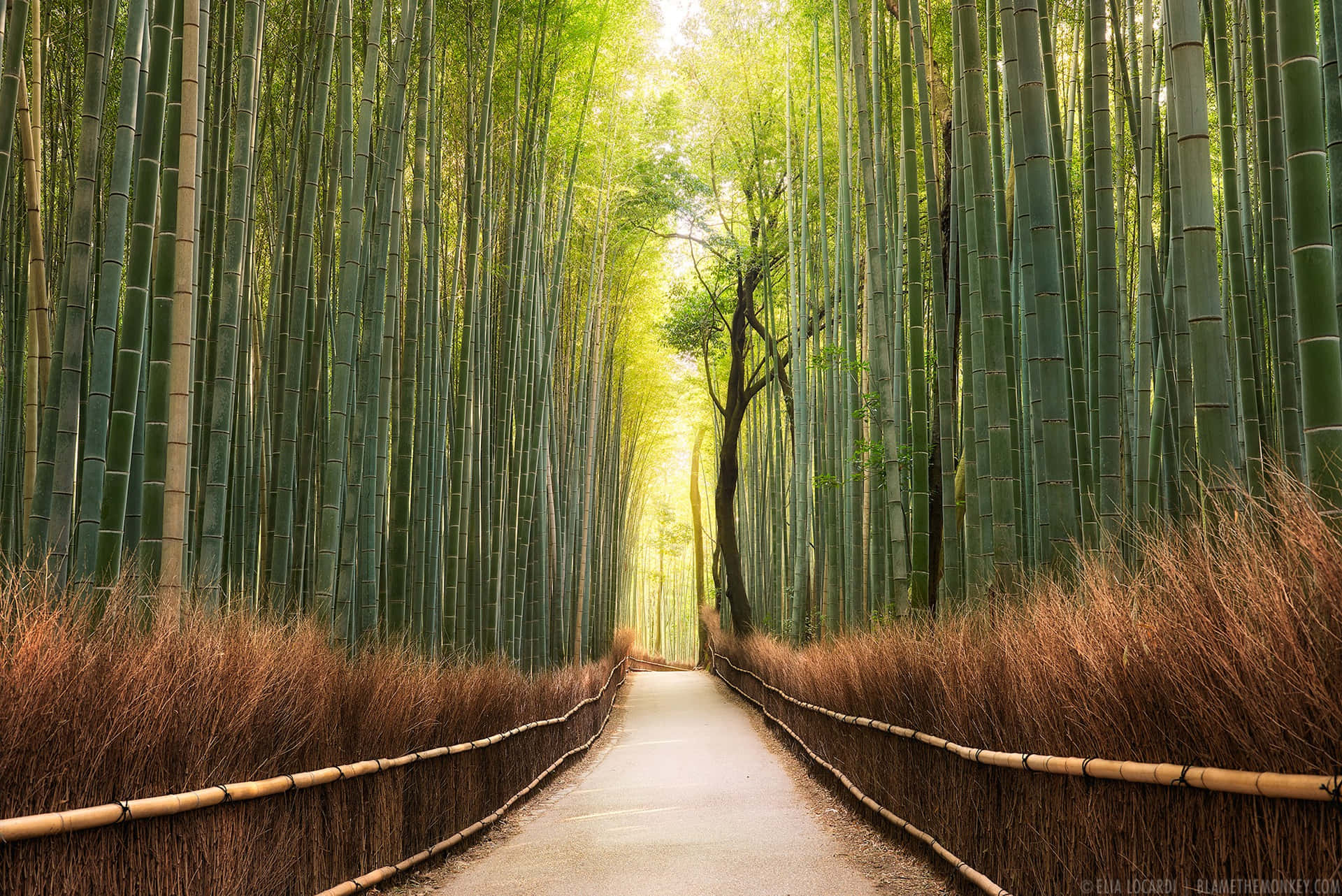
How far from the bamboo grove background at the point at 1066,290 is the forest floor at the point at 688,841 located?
1.07 meters

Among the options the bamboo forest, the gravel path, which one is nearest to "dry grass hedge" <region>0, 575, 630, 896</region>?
the bamboo forest

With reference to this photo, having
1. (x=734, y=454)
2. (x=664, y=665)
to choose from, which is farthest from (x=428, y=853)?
(x=664, y=665)

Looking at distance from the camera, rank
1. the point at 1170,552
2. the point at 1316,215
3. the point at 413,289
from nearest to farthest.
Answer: the point at 1170,552 → the point at 1316,215 → the point at 413,289

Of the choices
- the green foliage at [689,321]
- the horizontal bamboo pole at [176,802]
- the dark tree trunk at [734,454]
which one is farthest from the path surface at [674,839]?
the green foliage at [689,321]

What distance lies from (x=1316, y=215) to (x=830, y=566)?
6017 millimetres

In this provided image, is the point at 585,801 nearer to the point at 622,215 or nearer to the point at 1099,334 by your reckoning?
the point at 1099,334

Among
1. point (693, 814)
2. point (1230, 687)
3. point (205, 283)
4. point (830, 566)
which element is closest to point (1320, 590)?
point (1230, 687)

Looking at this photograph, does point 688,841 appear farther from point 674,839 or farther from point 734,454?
point 734,454

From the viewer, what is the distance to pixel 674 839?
3984 mm

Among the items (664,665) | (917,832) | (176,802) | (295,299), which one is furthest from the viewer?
(664,665)

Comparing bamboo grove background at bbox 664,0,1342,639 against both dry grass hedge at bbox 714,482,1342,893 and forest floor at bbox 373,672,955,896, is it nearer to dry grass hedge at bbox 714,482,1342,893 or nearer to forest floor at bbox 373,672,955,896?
dry grass hedge at bbox 714,482,1342,893

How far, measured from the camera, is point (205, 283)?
419 centimetres

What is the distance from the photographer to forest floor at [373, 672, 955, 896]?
10.6 feet

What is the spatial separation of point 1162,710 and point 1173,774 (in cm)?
13
